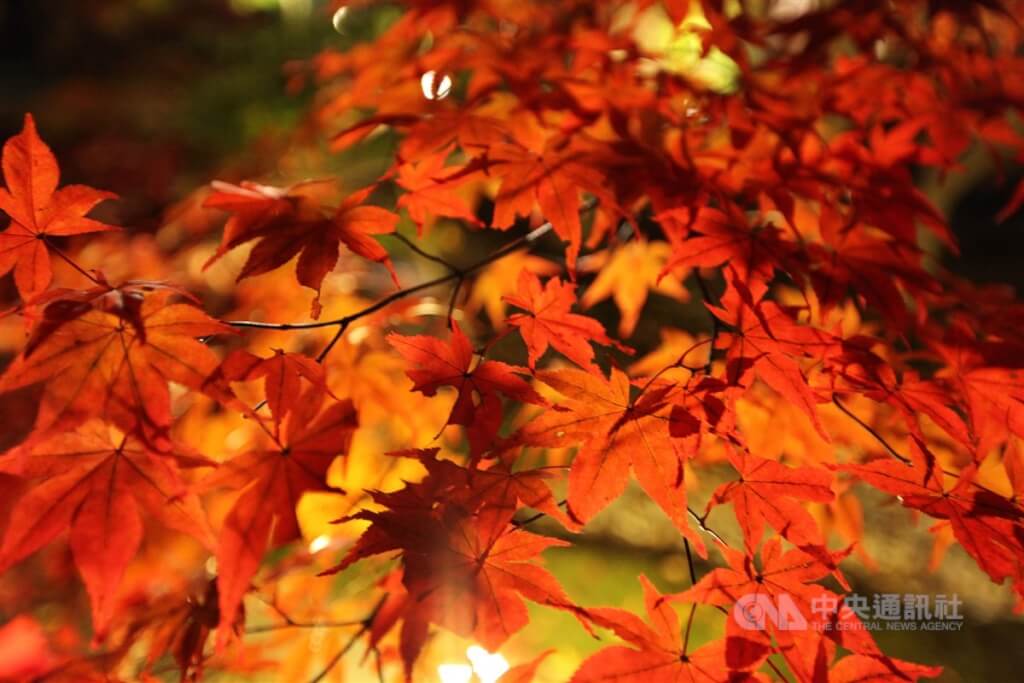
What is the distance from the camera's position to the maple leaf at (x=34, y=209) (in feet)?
2.53

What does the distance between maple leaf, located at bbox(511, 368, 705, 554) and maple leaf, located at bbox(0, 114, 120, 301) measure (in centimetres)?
56

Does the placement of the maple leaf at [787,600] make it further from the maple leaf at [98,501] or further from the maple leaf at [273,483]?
the maple leaf at [98,501]

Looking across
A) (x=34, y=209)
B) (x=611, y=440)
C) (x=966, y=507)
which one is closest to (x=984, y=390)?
(x=966, y=507)

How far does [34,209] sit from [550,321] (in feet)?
2.08

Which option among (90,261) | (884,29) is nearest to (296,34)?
(90,261)

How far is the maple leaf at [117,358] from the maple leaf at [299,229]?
0.35 ft

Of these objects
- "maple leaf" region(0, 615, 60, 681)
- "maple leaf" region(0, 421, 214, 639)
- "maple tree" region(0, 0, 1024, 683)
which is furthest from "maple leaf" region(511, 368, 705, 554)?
"maple leaf" region(0, 615, 60, 681)

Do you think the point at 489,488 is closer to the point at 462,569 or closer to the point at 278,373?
the point at 462,569

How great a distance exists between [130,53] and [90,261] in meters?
4.58

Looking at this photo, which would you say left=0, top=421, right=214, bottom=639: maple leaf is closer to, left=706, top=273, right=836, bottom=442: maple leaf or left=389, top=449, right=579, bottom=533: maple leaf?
left=389, top=449, right=579, bottom=533: maple leaf

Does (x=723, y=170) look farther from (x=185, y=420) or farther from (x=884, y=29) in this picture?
(x=185, y=420)

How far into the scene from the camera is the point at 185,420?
1796 millimetres

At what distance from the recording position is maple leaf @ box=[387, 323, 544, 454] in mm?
775

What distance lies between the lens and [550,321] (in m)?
0.90
